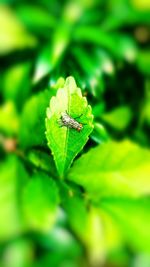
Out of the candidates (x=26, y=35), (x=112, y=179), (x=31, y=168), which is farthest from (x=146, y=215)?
(x=26, y=35)

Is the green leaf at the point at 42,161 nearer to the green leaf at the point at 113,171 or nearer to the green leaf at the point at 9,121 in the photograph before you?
the green leaf at the point at 113,171

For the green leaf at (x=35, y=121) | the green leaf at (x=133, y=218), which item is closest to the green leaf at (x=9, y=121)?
the green leaf at (x=35, y=121)

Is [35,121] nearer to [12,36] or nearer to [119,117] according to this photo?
[119,117]

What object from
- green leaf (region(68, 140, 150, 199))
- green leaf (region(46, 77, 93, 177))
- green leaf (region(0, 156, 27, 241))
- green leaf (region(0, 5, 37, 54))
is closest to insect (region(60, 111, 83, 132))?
green leaf (region(46, 77, 93, 177))

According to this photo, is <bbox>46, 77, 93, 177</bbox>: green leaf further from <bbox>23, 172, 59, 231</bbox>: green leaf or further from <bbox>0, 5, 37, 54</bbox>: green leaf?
<bbox>0, 5, 37, 54</bbox>: green leaf

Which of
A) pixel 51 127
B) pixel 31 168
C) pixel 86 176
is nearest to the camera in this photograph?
pixel 51 127

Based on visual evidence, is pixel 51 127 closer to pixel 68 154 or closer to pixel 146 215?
pixel 68 154
